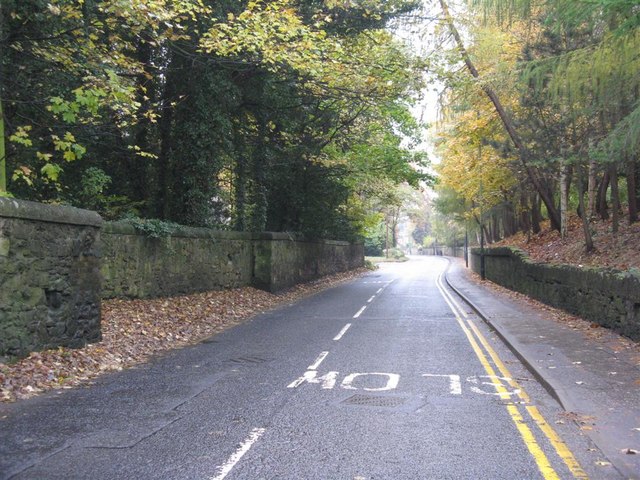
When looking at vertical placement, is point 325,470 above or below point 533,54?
below

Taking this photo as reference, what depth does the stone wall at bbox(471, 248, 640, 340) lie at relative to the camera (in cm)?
1048

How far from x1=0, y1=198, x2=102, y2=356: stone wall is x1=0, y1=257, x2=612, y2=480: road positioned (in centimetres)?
139

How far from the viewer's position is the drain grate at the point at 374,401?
6660mm

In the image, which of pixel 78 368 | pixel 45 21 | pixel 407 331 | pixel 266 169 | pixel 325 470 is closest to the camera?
pixel 325 470

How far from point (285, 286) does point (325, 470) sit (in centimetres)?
1946

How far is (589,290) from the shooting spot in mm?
12977

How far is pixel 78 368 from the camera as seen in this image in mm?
8367

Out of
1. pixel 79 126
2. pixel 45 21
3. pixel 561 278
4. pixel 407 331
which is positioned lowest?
pixel 407 331

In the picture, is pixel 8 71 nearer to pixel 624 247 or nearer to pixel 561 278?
pixel 561 278

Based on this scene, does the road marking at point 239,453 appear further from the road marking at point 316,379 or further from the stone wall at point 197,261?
the stone wall at point 197,261

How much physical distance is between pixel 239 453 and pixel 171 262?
36.2ft

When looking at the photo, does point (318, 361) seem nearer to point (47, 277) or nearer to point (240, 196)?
point (47, 277)

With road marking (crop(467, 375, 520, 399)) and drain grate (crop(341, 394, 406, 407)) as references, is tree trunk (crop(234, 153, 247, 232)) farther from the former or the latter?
drain grate (crop(341, 394, 406, 407))

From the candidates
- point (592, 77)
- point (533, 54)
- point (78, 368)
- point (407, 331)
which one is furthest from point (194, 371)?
point (533, 54)
